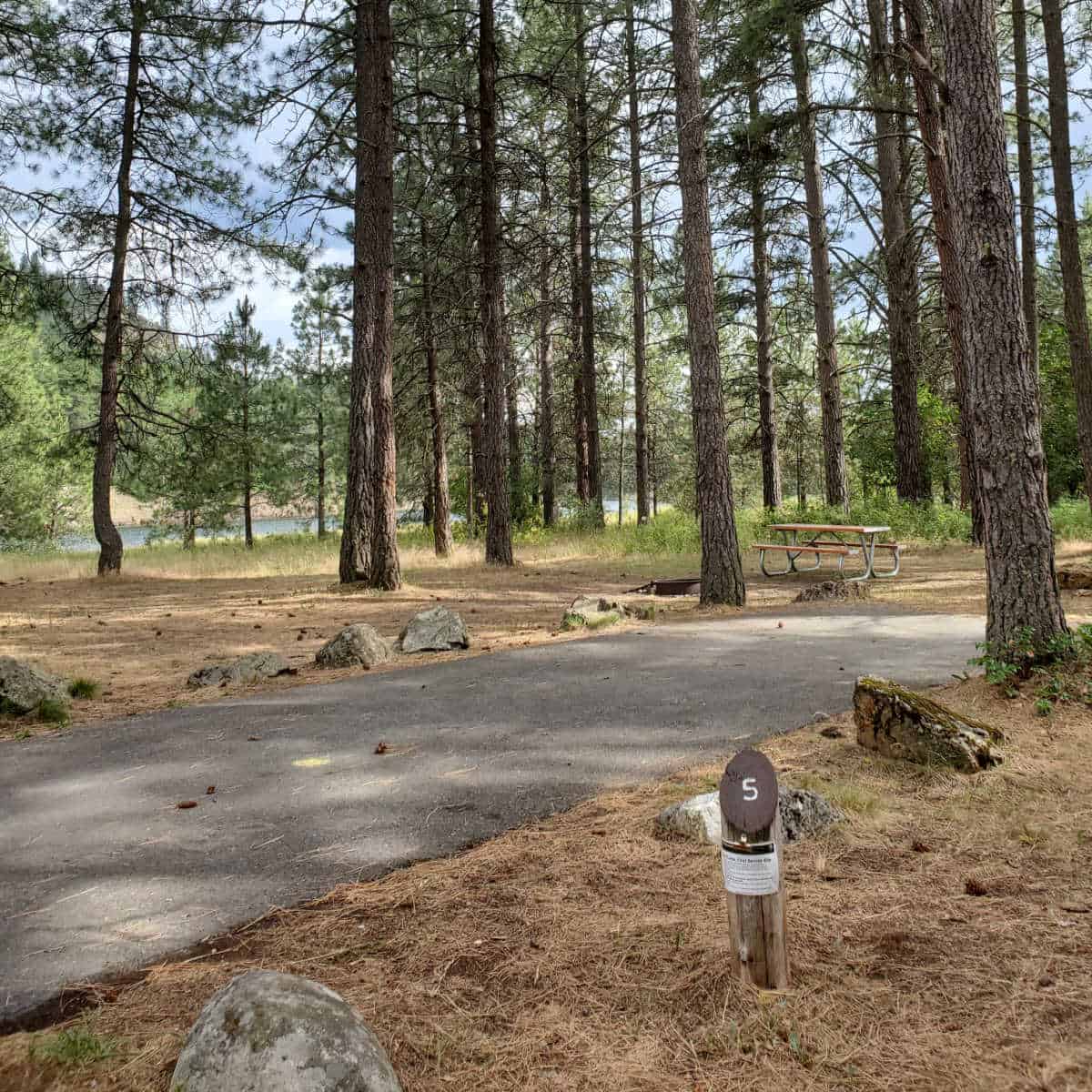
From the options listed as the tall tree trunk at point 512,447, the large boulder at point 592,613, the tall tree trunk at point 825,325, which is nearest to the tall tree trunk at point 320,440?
the tall tree trunk at point 512,447

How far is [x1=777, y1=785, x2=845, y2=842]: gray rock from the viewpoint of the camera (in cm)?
358

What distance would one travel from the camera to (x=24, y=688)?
20.1 feet

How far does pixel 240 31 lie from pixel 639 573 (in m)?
10.5

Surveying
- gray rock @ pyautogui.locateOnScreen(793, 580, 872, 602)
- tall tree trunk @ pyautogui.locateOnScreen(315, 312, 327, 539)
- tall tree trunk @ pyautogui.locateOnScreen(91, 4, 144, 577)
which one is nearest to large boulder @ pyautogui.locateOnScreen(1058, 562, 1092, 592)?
gray rock @ pyautogui.locateOnScreen(793, 580, 872, 602)

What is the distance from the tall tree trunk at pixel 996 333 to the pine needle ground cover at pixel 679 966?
2.01m

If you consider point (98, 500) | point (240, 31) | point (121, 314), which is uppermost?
point (240, 31)

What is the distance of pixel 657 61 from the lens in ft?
33.3

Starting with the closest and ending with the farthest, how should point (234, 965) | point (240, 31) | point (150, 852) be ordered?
1. point (234, 965)
2. point (150, 852)
3. point (240, 31)

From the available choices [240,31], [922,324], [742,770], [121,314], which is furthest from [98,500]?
[922,324]

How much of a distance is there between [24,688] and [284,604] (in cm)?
540

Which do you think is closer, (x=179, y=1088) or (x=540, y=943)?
(x=179, y=1088)

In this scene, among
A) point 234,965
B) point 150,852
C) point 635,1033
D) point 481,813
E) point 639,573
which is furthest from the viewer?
point 639,573

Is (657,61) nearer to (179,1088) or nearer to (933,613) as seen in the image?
(933,613)

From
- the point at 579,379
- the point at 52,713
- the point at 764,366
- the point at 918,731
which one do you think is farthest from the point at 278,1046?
the point at 579,379
